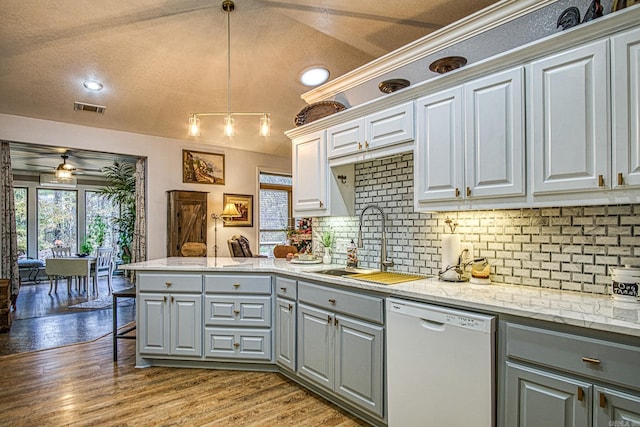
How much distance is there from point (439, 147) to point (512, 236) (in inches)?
27.7

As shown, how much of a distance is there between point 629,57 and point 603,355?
4.10 ft

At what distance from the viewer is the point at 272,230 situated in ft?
26.5

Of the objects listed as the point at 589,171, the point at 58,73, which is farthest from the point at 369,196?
the point at 58,73

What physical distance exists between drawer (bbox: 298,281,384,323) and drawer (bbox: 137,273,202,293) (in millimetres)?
978

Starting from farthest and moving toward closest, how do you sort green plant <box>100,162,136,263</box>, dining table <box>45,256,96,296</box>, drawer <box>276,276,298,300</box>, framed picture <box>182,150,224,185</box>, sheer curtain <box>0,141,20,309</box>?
green plant <box>100,162,136,263</box> → dining table <box>45,256,96,296</box> → framed picture <box>182,150,224,185</box> → sheer curtain <box>0,141,20,309</box> → drawer <box>276,276,298,300</box>

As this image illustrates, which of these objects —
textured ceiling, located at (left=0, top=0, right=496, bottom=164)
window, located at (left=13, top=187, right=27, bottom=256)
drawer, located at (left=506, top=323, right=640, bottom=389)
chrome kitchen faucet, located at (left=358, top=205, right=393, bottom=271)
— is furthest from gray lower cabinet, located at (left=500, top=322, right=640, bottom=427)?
window, located at (left=13, top=187, right=27, bottom=256)

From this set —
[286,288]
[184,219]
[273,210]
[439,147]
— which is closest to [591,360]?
[439,147]

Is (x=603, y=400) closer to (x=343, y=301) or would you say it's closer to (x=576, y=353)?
(x=576, y=353)

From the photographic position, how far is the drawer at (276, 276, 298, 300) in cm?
286

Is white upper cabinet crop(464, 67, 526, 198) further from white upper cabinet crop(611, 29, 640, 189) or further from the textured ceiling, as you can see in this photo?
the textured ceiling

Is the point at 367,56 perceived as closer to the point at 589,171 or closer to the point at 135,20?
the point at 135,20

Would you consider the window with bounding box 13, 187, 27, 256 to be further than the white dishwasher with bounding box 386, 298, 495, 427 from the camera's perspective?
Yes

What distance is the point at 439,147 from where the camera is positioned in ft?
7.51

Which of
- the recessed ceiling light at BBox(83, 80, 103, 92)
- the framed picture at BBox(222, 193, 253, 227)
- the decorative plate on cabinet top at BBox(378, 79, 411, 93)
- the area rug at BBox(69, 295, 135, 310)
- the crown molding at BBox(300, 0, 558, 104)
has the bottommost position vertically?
the area rug at BBox(69, 295, 135, 310)
